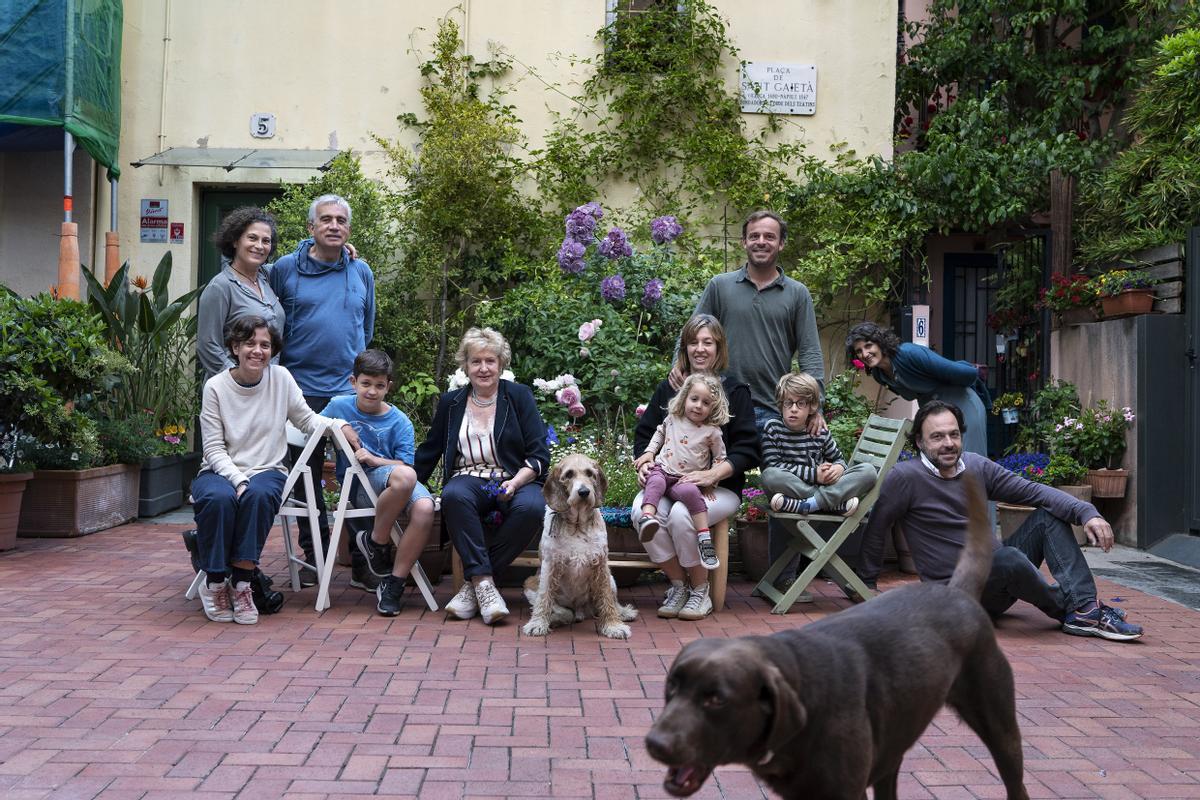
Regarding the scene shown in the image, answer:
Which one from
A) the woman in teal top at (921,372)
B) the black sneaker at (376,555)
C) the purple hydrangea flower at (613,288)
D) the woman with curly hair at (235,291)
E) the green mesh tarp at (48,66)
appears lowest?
the black sneaker at (376,555)

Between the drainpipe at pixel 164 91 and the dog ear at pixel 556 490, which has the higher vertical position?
the drainpipe at pixel 164 91

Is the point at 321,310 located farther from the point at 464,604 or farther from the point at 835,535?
the point at 835,535

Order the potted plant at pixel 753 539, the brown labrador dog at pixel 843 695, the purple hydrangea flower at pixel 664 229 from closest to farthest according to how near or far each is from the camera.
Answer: the brown labrador dog at pixel 843 695 < the potted plant at pixel 753 539 < the purple hydrangea flower at pixel 664 229

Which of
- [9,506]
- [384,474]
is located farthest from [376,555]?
[9,506]

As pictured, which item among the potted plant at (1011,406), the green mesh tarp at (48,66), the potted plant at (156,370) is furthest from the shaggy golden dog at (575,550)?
the green mesh tarp at (48,66)

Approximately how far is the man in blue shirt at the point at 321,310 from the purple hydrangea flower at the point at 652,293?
3.06 m

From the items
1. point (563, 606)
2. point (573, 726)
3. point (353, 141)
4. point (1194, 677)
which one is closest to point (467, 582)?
point (563, 606)

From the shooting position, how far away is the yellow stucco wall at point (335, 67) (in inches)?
411

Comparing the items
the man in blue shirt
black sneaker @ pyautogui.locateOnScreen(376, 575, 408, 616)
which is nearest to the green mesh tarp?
the man in blue shirt

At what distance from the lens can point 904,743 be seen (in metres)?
2.64

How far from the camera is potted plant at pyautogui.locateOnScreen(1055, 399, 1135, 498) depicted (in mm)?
8234

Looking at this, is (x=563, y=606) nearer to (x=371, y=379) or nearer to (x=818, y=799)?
(x=371, y=379)

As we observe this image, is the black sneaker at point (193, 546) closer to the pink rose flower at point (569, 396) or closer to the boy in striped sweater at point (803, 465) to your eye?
the pink rose flower at point (569, 396)

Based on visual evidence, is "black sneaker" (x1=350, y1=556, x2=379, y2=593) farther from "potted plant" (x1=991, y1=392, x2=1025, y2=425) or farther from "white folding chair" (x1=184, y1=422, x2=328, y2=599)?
"potted plant" (x1=991, y1=392, x2=1025, y2=425)
